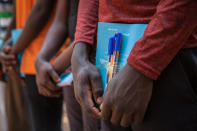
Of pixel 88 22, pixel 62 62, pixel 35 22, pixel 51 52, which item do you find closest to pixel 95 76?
pixel 88 22

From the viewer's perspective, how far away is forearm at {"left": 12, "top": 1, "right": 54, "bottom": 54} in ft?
3.11

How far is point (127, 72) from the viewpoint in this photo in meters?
0.38

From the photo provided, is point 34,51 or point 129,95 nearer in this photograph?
point 129,95

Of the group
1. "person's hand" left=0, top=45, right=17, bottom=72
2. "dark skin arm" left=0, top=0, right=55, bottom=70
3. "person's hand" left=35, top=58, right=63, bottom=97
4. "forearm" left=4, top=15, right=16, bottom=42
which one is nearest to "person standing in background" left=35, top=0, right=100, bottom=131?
"person's hand" left=35, top=58, right=63, bottom=97

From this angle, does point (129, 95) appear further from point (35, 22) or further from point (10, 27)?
point (10, 27)

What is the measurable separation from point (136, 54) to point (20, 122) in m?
1.24

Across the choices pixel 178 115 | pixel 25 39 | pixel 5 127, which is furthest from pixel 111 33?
pixel 5 127

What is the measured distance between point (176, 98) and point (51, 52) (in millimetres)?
609

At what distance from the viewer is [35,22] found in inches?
38.1

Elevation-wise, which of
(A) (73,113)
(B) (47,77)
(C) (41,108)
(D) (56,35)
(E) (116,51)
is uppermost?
(E) (116,51)

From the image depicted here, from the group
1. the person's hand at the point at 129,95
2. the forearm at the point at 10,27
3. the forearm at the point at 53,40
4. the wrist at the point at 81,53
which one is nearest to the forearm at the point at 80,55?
the wrist at the point at 81,53

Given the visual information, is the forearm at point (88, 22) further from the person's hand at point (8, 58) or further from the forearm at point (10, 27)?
the forearm at point (10, 27)

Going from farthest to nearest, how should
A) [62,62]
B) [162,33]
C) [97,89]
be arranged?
1. [62,62]
2. [97,89]
3. [162,33]

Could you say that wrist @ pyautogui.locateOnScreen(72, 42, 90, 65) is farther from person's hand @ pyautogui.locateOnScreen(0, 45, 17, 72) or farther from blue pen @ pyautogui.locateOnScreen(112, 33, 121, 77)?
person's hand @ pyautogui.locateOnScreen(0, 45, 17, 72)
